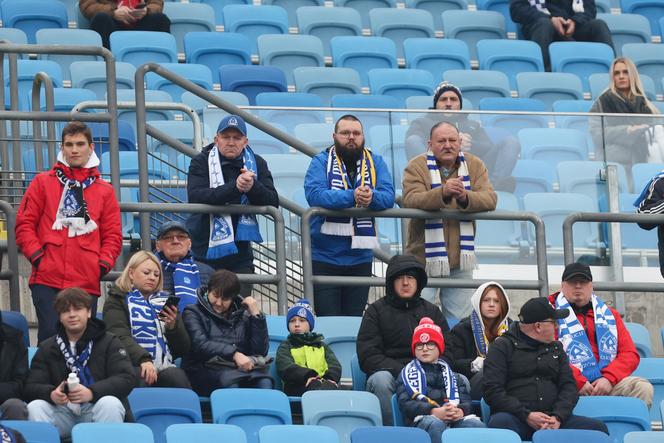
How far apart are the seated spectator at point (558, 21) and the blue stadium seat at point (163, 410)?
9.05 metres

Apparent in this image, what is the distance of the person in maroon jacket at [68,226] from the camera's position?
11516 mm

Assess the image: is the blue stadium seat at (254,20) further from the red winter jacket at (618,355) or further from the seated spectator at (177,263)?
the red winter jacket at (618,355)

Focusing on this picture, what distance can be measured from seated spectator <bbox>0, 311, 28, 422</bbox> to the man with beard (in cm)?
278

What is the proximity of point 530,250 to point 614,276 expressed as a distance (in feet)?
2.10

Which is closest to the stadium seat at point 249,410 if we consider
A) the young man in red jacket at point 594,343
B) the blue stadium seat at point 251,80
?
the young man in red jacket at point 594,343

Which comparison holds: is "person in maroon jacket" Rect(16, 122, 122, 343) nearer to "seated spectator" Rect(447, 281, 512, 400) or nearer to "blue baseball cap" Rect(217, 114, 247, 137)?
"blue baseball cap" Rect(217, 114, 247, 137)

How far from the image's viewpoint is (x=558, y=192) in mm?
13531

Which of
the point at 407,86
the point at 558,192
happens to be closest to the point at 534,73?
the point at 407,86

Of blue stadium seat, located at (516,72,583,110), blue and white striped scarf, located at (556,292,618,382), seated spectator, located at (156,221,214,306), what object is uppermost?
blue stadium seat, located at (516,72,583,110)

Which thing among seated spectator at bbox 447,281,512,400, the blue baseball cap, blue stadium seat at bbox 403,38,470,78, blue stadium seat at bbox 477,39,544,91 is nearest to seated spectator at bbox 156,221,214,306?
the blue baseball cap

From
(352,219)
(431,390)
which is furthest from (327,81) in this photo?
(431,390)

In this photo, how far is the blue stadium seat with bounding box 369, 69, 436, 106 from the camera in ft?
56.1

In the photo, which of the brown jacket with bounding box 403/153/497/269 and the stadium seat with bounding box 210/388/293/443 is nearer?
the stadium seat with bounding box 210/388/293/443

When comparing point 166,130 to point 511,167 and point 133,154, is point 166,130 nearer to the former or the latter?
point 133,154
